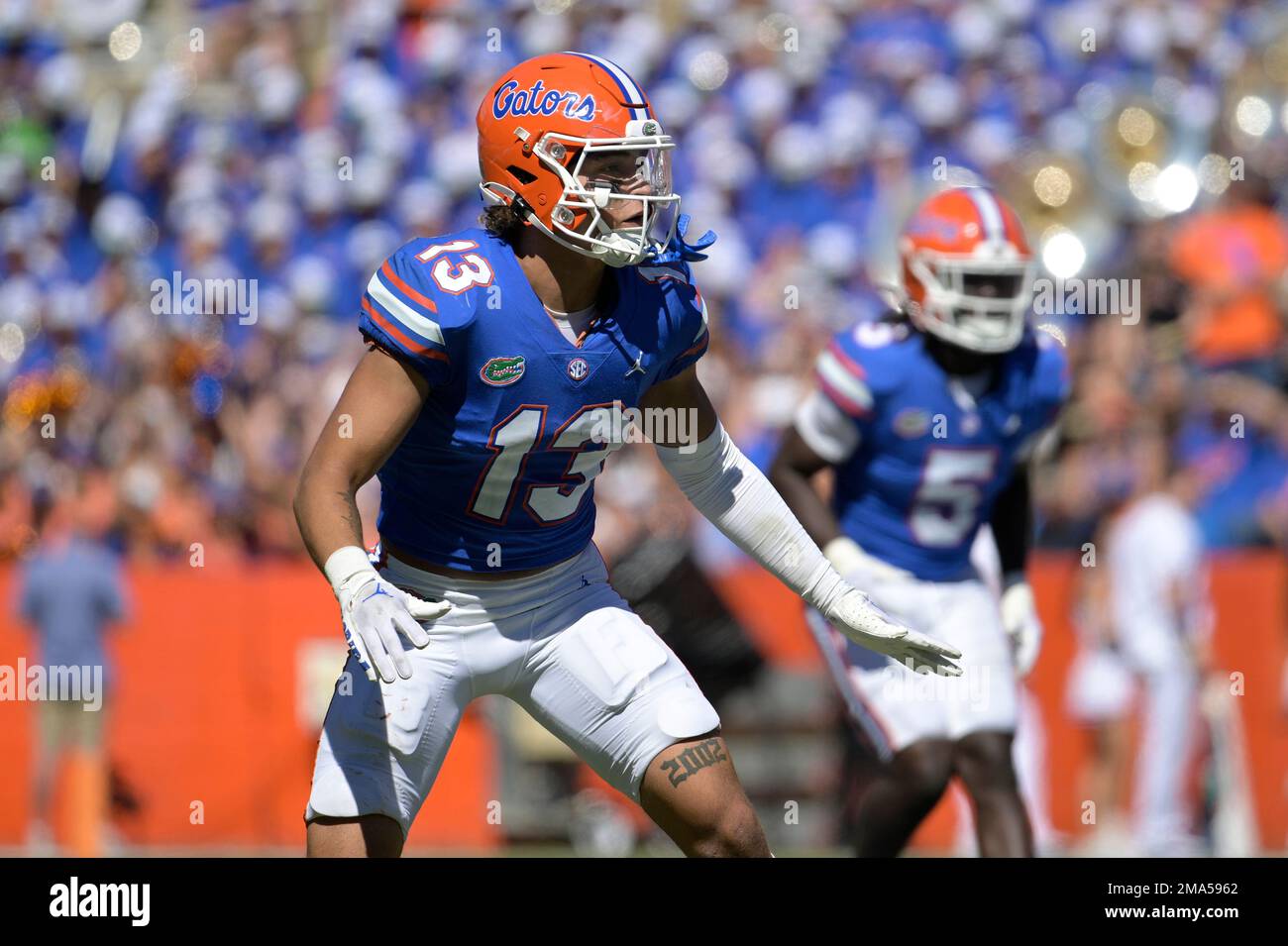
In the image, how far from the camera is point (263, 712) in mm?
8227

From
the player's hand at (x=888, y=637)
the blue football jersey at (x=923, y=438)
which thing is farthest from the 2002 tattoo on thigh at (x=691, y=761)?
the blue football jersey at (x=923, y=438)

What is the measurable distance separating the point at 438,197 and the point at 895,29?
2.96 meters

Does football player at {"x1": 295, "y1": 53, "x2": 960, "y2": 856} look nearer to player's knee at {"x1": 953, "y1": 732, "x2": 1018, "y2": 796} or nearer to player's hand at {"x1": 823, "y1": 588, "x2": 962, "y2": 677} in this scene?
player's hand at {"x1": 823, "y1": 588, "x2": 962, "y2": 677}

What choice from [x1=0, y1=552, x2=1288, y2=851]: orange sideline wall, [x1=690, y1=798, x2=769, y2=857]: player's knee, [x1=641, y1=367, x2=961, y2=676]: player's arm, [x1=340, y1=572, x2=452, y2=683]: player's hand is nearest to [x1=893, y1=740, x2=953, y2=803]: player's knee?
[x1=641, y1=367, x2=961, y2=676]: player's arm

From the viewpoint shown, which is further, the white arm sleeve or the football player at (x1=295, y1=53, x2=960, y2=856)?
the white arm sleeve

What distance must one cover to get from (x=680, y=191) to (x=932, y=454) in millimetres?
4934

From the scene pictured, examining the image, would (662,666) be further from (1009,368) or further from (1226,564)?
(1226,564)

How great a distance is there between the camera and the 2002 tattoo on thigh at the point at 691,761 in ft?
12.0

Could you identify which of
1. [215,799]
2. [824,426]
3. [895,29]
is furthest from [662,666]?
[895,29]

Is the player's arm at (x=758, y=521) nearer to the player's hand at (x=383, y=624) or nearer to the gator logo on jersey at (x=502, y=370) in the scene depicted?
the gator logo on jersey at (x=502, y=370)

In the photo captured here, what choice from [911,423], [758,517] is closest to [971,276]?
[911,423]

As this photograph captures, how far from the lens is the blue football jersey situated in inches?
213

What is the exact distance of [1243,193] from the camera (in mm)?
9648

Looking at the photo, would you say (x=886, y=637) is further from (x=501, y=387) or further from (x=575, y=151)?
(x=575, y=151)
